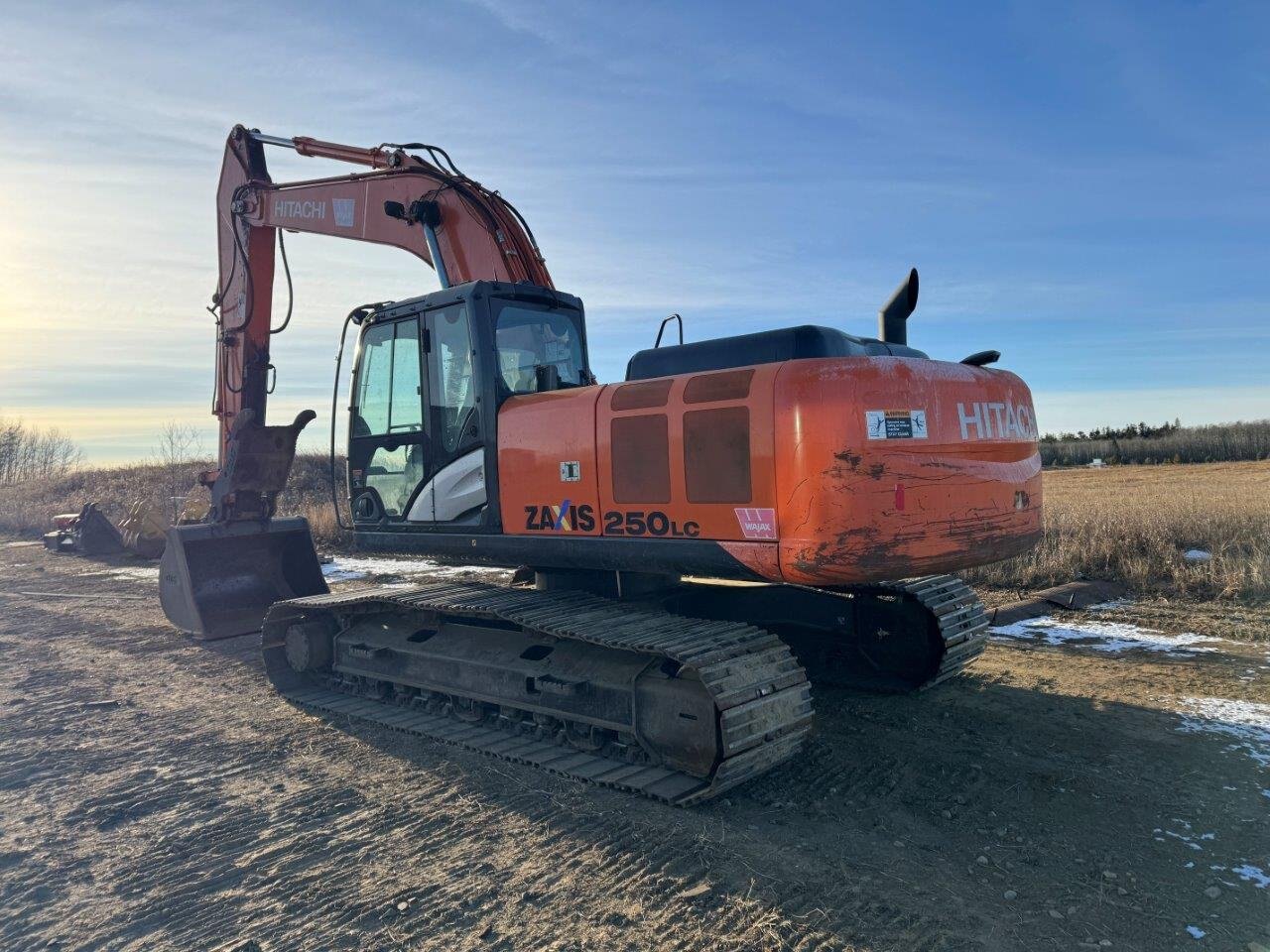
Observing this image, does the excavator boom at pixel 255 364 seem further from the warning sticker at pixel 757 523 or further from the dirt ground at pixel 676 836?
the warning sticker at pixel 757 523

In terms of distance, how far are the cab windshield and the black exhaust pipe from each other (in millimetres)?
2131

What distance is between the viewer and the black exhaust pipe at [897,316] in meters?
5.59

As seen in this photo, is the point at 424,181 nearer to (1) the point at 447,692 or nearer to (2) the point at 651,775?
(1) the point at 447,692

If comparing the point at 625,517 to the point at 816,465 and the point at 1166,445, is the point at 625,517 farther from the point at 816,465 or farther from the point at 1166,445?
the point at 1166,445

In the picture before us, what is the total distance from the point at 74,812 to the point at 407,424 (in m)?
2.99

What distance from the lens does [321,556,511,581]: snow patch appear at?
12.6 meters

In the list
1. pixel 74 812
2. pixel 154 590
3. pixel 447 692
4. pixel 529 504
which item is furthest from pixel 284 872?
pixel 154 590

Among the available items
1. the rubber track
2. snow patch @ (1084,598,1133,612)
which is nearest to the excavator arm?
the rubber track

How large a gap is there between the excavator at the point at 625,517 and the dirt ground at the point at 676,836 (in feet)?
1.30

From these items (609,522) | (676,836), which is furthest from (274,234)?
(676,836)

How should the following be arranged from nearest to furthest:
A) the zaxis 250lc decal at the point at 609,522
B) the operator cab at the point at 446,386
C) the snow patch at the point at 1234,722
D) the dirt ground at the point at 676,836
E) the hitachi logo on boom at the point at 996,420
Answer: the dirt ground at the point at 676,836
the hitachi logo on boom at the point at 996,420
the zaxis 250lc decal at the point at 609,522
the snow patch at the point at 1234,722
the operator cab at the point at 446,386

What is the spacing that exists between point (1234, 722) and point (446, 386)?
17.8 ft

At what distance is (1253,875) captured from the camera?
3576mm

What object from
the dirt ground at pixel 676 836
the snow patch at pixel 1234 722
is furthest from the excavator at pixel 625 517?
the snow patch at pixel 1234 722
